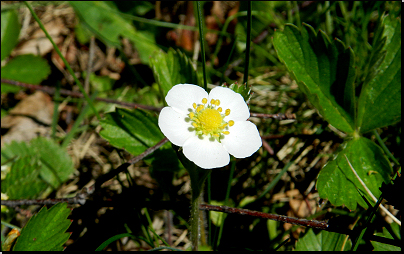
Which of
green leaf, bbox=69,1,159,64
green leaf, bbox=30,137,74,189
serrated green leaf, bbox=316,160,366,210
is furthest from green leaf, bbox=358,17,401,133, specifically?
green leaf, bbox=30,137,74,189

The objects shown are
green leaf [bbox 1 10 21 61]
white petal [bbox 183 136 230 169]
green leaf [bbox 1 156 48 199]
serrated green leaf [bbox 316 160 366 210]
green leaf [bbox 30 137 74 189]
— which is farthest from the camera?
green leaf [bbox 1 10 21 61]

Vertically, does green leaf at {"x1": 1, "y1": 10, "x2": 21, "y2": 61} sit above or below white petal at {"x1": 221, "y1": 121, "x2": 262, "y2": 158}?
below

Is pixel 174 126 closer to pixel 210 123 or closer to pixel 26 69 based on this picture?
pixel 210 123

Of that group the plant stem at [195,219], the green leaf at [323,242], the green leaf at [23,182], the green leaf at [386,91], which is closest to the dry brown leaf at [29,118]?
the green leaf at [23,182]

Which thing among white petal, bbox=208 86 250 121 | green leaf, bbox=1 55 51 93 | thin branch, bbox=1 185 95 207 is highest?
white petal, bbox=208 86 250 121

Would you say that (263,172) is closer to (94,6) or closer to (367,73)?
(367,73)

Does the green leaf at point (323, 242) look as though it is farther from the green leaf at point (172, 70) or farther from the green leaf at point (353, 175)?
the green leaf at point (172, 70)

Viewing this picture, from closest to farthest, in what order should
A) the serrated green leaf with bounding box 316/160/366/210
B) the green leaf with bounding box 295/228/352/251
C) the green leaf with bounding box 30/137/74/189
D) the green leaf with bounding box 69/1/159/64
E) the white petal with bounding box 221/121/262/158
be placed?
the white petal with bounding box 221/121/262/158
the serrated green leaf with bounding box 316/160/366/210
the green leaf with bounding box 295/228/352/251
the green leaf with bounding box 30/137/74/189
the green leaf with bounding box 69/1/159/64

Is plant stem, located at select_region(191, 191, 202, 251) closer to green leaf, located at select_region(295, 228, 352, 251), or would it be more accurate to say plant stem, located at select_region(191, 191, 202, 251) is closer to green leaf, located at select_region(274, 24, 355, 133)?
green leaf, located at select_region(295, 228, 352, 251)
